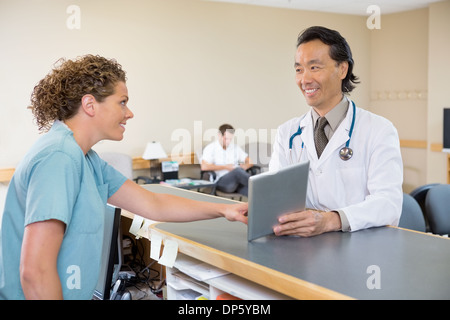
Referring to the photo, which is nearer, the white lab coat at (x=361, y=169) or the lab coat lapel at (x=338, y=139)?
the white lab coat at (x=361, y=169)

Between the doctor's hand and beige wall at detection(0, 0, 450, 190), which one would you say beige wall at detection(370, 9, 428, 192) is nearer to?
beige wall at detection(0, 0, 450, 190)

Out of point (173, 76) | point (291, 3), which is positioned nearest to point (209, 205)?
point (173, 76)

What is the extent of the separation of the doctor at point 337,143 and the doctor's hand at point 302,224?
17 cm

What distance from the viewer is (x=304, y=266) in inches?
54.6

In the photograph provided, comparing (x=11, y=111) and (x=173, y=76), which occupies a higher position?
(x=173, y=76)

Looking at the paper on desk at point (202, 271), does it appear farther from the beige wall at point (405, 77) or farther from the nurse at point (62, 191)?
the beige wall at point (405, 77)

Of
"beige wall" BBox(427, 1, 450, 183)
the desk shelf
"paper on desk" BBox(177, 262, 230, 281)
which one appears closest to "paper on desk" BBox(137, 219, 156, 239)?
the desk shelf

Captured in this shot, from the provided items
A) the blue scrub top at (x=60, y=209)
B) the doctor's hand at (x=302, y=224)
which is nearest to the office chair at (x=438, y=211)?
the doctor's hand at (x=302, y=224)

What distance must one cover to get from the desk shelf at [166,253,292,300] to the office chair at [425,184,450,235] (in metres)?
1.86

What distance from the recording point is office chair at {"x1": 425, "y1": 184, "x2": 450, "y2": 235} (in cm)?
301

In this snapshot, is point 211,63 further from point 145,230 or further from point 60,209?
point 60,209

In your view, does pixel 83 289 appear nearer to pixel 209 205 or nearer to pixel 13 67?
pixel 209 205

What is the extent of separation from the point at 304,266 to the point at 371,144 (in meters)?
0.80

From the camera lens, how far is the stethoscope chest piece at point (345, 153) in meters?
2.01
